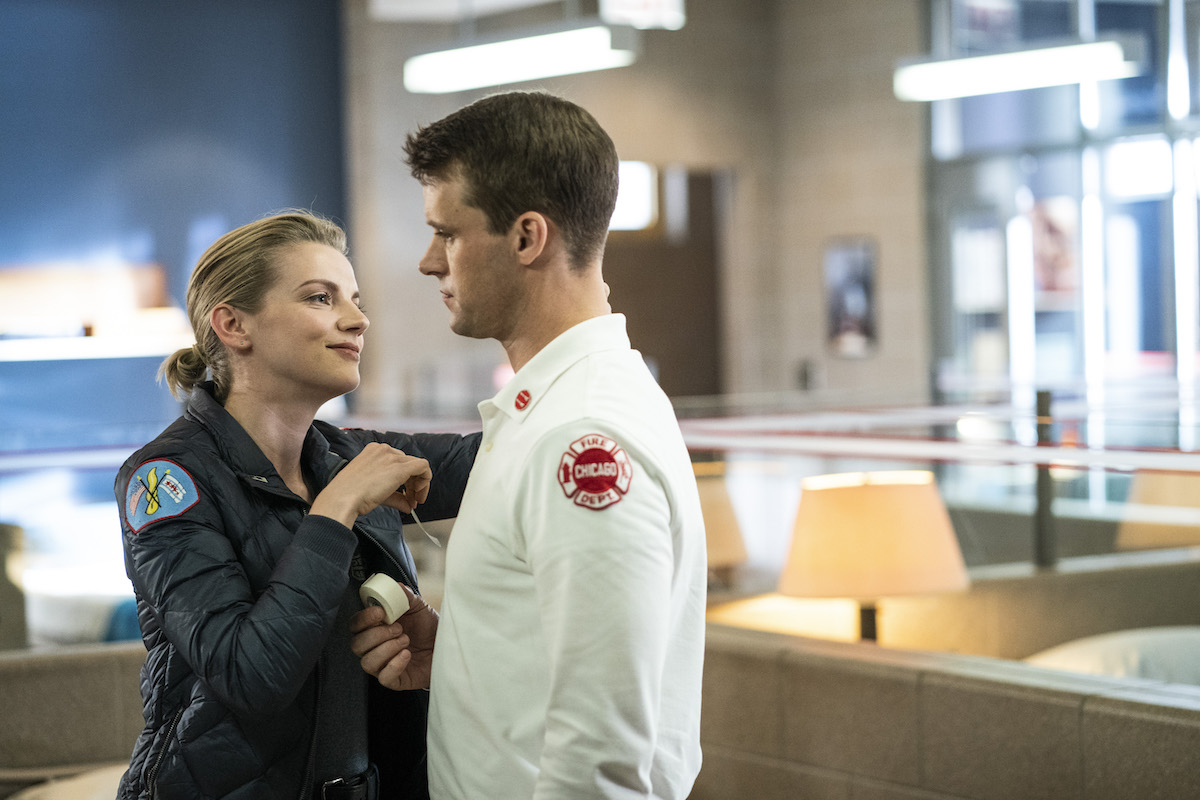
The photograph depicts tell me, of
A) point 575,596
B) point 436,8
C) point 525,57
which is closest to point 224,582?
point 575,596

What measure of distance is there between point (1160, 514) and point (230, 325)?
8.09ft

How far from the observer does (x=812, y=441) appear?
3104 millimetres

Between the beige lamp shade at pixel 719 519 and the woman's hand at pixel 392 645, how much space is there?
5.82ft

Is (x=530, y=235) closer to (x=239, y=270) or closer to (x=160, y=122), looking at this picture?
(x=239, y=270)

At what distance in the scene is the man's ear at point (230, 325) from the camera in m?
1.52

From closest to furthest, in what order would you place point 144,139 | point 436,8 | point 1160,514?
point 1160,514, point 144,139, point 436,8

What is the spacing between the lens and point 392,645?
55.6 inches

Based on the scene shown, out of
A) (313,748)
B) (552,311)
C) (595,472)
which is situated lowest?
(313,748)

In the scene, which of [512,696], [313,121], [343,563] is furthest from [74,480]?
[313,121]

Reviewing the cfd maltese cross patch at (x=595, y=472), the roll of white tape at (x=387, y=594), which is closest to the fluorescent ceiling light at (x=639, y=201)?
the roll of white tape at (x=387, y=594)

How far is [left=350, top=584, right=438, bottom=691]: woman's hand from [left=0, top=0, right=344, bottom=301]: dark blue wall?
219 inches

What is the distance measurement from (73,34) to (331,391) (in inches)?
258

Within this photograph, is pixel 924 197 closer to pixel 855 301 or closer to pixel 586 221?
pixel 855 301

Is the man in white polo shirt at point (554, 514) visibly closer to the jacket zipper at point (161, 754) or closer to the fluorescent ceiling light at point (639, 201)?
the jacket zipper at point (161, 754)
